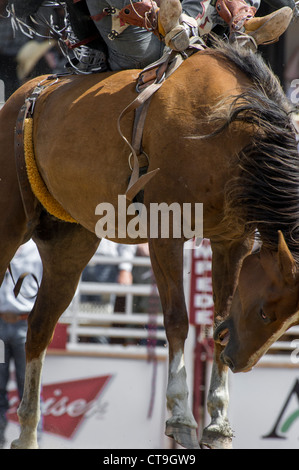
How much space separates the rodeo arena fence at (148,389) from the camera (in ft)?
19.6

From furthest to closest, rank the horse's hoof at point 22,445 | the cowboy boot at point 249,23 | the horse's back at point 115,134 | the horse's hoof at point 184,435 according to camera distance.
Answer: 1. the horse's hoof at point 22,445
2. the cowboy boot at point 249,23
3. the horse's back at point 115,134
4. the horse's hoof at point 184,435

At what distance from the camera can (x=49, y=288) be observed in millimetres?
3939

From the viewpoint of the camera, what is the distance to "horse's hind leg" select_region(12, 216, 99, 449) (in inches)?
152

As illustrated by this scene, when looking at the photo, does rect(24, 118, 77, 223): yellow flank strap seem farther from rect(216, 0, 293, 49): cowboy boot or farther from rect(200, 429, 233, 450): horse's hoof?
rect(200, 429, 233, 450): horse's hoof

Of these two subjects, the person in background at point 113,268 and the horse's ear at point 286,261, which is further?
the person in background at point 113,268

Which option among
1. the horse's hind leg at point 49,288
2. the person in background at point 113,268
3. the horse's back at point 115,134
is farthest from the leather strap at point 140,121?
the person in background at point 113,268

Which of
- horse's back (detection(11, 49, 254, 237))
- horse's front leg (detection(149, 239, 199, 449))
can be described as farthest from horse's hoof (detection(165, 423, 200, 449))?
horse's back (detection(11, 49, 254, 237))

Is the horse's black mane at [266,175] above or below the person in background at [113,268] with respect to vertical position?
above

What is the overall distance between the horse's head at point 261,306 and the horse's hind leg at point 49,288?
1260 millimetres

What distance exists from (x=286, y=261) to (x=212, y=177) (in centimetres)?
48

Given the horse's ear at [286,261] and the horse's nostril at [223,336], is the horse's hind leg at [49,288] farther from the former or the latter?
the horse's ear at [286,261]

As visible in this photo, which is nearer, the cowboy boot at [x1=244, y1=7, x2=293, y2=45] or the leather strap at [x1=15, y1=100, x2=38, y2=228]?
the cowboy boot at [x1=244, y1=7, x2=293, y2=45]

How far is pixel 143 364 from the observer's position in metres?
6.18

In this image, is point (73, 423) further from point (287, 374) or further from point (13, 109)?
point (13, 109)
